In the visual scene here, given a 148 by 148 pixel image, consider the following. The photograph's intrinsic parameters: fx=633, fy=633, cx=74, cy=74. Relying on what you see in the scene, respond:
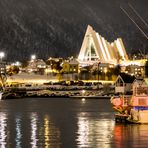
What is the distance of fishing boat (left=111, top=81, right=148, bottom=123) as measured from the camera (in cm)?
1806

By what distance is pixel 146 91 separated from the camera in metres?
18.8

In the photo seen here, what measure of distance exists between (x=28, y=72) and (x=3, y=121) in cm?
5280

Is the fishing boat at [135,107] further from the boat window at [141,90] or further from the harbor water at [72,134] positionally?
the harbor water at [72,134]

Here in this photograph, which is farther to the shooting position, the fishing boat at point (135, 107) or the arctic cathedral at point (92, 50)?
the arctic cathedral at point (92, 50)

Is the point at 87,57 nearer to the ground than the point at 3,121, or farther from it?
farther from it

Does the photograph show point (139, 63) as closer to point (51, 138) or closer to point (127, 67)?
point (127, 67)

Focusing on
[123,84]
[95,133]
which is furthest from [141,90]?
[123,84]

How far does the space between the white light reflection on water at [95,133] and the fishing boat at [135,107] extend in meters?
0.50

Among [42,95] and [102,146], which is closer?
[102,146]

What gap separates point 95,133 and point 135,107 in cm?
241

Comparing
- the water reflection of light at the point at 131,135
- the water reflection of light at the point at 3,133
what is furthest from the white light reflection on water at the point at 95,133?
the water reflection of light at the point at 3,133

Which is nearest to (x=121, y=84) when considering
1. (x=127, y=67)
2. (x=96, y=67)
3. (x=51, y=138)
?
(x=96, y=67)

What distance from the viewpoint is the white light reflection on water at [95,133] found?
46.1 ft

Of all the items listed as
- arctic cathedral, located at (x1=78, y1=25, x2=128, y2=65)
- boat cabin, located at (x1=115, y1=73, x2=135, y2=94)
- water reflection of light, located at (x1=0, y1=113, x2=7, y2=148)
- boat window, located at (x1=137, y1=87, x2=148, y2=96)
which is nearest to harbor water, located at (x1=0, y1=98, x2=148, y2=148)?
water reflection of light, located at (x1=0, y1=113, x2=7, y2=148)
